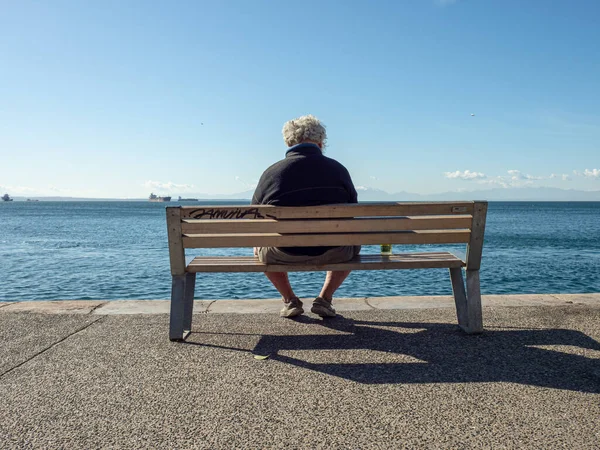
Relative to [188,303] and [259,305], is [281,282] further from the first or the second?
[188,303]

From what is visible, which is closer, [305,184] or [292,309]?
[305,184]

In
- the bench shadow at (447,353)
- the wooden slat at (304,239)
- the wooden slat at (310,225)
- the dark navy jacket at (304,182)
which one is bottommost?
the bench shadow at (447,353)

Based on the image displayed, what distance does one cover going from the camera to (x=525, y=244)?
3988cm

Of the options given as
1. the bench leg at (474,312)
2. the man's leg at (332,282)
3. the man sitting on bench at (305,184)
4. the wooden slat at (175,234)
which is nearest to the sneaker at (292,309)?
the man's leg at (332,282)

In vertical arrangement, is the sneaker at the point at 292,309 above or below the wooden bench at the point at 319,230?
below

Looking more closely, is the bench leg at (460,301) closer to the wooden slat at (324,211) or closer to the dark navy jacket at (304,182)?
the wooden slat at (324,211)

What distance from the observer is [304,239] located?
3863 mm

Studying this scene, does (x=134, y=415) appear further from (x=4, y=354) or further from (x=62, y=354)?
(x=4, y=354)

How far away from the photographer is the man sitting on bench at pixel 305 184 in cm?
402

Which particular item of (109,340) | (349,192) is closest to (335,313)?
(349,192)

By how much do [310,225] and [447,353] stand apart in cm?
130

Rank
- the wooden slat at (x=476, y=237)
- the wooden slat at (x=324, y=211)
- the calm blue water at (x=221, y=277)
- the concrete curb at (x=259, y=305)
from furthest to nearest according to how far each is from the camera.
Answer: the calm blue water at (x=221, y=277) < the concrete curb at (x=259, y=305) < the wooden slat at (x=476, y=237) < the wooden slat at (x=324, y=211)

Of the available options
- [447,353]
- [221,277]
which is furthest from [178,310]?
[221,277]

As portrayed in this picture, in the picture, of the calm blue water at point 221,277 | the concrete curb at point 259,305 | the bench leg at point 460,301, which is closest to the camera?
the bench leg at point 460,301
